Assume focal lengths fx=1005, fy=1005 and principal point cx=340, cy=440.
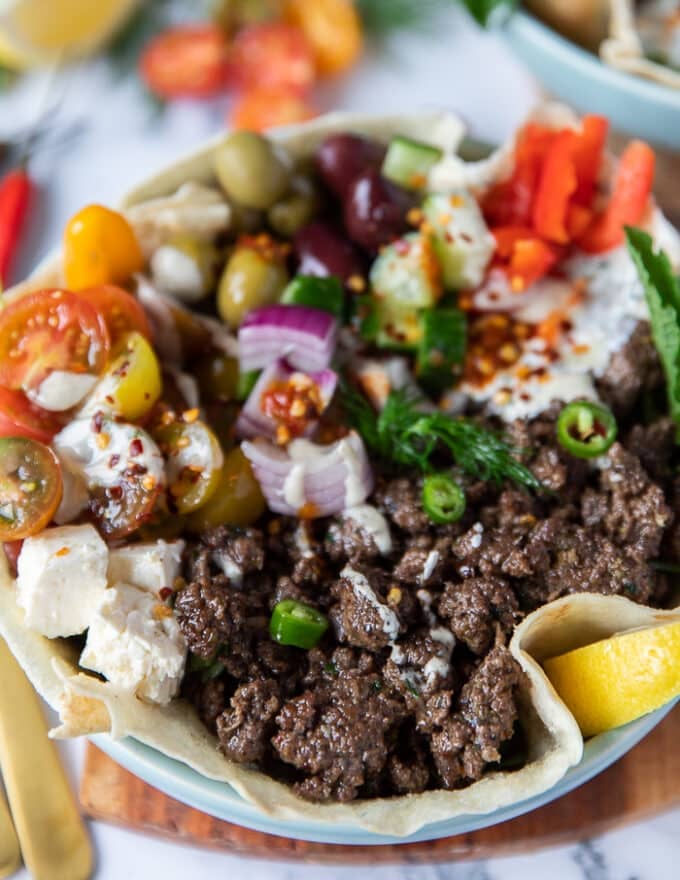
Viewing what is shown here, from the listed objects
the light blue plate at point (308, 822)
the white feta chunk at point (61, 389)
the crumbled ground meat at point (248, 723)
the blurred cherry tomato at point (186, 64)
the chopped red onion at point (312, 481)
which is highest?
the blurred cherry tomato at point (186, 64)

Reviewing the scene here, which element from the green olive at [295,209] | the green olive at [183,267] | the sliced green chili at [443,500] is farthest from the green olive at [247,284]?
the sliced green chili at [443,500]

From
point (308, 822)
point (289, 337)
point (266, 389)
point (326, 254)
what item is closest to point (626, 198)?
point (326, 254)

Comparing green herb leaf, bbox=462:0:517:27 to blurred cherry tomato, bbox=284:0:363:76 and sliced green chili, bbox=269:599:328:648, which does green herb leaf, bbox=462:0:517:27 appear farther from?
sliced green chili, bbox=269:599:328:648

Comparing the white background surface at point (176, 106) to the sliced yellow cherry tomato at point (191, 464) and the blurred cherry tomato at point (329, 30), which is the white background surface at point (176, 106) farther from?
the sliced yellow cherry tomato at point (191, 464)

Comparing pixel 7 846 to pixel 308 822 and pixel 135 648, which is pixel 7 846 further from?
pixel 308 822

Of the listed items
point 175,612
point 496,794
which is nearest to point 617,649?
point 496,794

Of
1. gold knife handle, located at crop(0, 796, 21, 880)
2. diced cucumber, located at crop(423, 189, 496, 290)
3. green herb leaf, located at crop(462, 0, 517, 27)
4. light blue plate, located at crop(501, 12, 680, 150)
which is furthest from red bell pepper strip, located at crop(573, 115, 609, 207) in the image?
gold knife handle, located at crop(0, 796, 21, 880)
